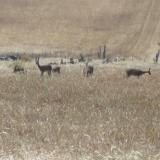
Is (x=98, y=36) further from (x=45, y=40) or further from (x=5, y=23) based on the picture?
(x=5, y=23)

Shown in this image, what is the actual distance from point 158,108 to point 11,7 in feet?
205

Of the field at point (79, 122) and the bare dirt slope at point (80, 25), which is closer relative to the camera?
the field at point (79, 122)

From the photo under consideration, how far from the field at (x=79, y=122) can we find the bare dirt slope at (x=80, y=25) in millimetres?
38409

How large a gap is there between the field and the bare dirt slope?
38.4m

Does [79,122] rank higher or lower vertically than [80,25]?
higher

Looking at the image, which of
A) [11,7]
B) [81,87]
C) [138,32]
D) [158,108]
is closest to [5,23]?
[11,7]

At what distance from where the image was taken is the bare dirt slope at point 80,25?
62.1m

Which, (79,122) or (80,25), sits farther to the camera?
(80,25)

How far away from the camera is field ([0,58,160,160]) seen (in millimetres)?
11117

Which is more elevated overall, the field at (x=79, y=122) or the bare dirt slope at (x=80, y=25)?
the field at (x=79, y=122)

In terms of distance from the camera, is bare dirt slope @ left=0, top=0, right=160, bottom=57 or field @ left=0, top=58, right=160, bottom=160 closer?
field @ left=0, top=58, right=160, bottom=160

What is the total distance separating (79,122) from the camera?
551 inches

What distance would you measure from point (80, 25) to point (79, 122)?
186 ft

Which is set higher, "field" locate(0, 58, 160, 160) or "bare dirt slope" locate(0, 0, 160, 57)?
"field" locate(0, 58, 160, 160)
